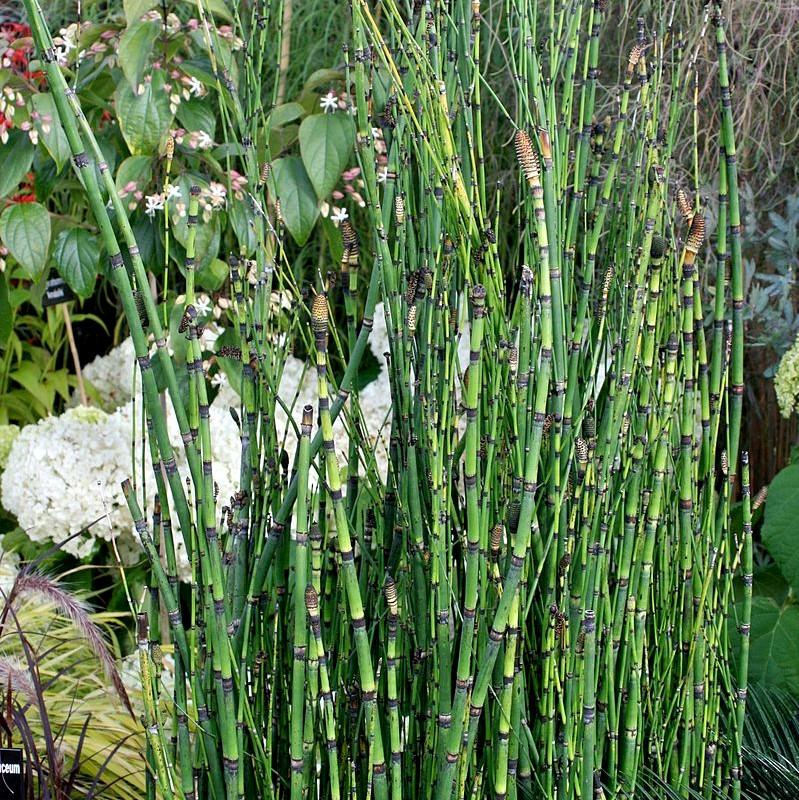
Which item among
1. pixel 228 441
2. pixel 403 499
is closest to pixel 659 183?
pixel 403 499

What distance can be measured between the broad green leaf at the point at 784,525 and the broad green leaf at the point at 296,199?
818 millimetres

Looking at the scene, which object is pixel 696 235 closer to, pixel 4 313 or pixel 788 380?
pixel 788 380

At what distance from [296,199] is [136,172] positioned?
0.80ft

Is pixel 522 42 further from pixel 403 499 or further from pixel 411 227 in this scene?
pixel 403 499

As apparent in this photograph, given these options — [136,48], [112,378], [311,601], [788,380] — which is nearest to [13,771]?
[311,601]

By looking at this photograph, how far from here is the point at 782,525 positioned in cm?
149

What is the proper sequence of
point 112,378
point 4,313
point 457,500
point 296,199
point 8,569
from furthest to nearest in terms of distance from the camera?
point 112,378, point 4,313, point 8,569, point 296,199, point 457,500

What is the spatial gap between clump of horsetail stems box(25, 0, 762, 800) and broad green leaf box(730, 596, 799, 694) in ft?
1.46

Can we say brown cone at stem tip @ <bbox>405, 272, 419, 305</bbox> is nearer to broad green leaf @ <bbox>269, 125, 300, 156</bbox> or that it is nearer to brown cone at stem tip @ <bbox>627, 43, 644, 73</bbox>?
brown cone at stem tip @ <bbox>627, 43, 644, 73</bbox>

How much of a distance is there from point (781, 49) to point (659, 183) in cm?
148

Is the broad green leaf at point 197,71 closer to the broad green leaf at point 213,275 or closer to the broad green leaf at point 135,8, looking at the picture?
the broad green leaf at point 135,8

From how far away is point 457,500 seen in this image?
0.92 metres

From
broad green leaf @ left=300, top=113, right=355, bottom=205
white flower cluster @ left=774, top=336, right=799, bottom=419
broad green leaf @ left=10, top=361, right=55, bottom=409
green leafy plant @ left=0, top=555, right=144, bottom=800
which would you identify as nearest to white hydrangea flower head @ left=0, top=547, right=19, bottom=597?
green leafy plant @ left=0, top=555, right=144, bottom=800

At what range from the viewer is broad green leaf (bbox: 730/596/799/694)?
54.4 inches
